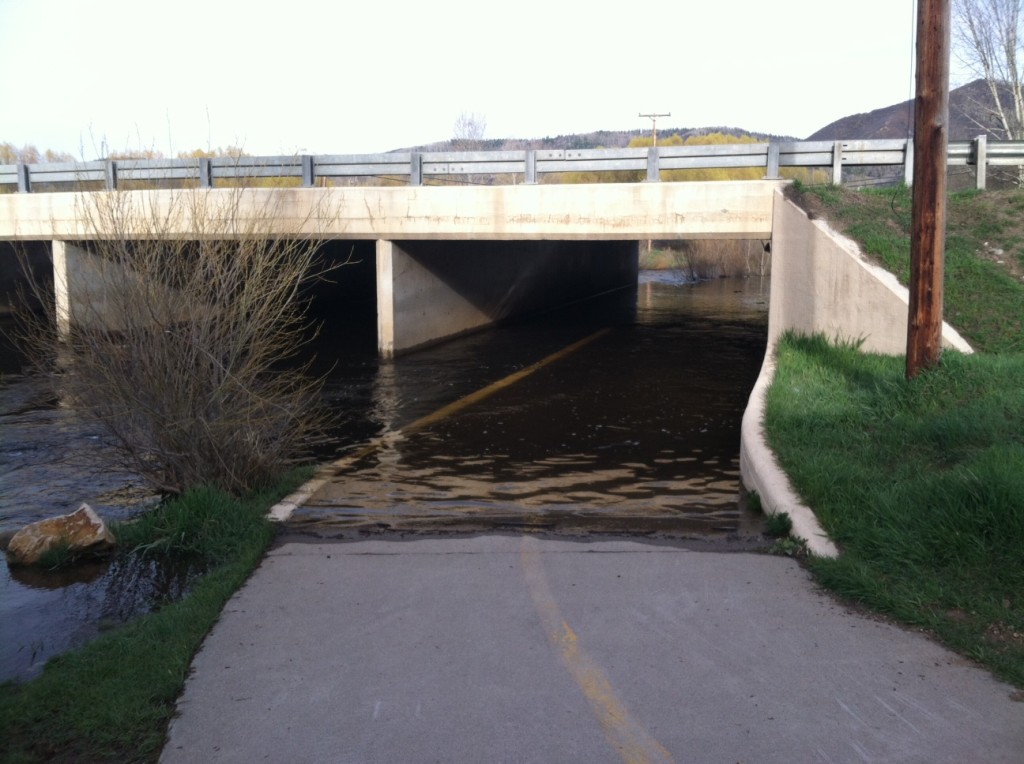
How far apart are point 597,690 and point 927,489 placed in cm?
316

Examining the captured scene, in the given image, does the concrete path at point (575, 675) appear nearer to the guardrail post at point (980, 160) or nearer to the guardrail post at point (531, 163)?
the guardrail post at point (980, 160)

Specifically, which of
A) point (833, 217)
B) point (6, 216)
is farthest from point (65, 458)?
point (6, 216)

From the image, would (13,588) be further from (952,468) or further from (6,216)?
(6,216)

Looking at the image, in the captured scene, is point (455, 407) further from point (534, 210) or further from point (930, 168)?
point (930, 168)

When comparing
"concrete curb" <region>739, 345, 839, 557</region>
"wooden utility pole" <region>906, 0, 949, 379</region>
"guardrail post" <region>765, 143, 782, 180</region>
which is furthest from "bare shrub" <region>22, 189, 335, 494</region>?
"guardrail post" <region>765, 143, 782, 180</region>

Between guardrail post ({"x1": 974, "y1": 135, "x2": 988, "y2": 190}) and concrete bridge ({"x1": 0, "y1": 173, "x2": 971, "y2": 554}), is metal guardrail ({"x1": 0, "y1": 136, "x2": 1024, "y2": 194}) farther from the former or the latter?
concrete bridge ({"x1": 0, "y1": 173, "x2": 971, "y2": 554})

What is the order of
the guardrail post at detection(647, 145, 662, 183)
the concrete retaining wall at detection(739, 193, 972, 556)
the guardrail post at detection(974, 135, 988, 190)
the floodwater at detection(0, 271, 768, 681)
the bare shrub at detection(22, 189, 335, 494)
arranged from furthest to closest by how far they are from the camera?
the guardrail post at detection(647, 145, 662, 183), the guardrail post at detection(974, 135, 988, 190), the concrete retaining wall at detection(739, 193, 972, 556), the bare shrub at detection(22, 189, 335, 494), the floodwater at detection(0, 271, 768, 681)

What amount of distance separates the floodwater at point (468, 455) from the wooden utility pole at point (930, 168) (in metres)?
2.51

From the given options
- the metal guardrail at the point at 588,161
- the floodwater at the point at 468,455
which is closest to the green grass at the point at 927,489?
the floodwater at the point at 468,455

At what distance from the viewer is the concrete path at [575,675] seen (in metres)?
4.05

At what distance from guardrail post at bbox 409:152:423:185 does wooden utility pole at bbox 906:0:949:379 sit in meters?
11.0

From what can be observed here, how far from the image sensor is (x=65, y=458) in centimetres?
1091

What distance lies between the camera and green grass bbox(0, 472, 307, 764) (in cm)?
414

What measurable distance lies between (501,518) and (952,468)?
3.62 m
